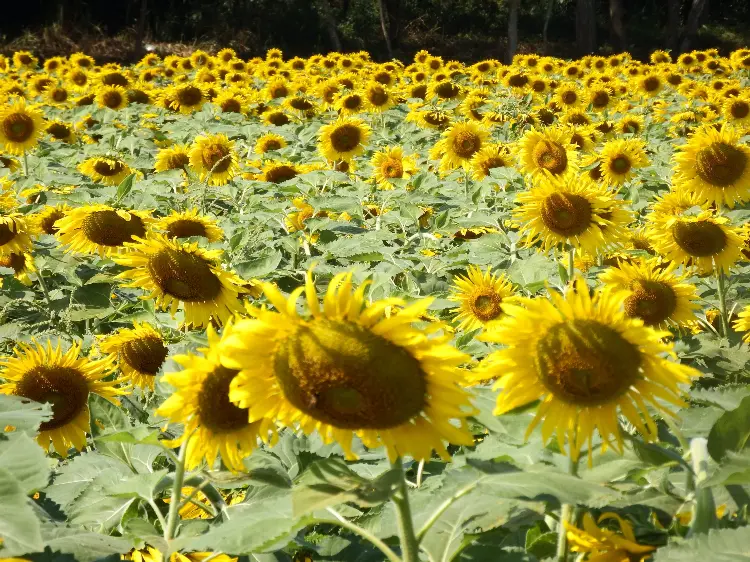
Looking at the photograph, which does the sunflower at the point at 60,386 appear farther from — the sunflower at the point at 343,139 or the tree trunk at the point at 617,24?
the tree trunk at the point at 617,24

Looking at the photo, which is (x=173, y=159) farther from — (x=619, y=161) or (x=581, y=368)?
(x=581, y=368)

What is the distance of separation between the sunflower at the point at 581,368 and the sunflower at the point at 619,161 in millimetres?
4379

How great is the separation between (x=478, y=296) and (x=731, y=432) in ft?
7.28

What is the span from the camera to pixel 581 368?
1.31 m

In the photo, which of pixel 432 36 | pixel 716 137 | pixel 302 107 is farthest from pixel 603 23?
pixel 716 137

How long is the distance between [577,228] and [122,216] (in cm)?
200

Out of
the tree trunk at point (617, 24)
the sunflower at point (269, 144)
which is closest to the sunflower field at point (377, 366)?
the sunflower at point (269, 144)

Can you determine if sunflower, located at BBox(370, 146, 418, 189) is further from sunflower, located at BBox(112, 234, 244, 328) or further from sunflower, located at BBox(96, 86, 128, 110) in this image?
sunflower, located at BBox(96, 86, 128, 110)

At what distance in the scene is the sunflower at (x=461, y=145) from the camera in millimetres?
5711

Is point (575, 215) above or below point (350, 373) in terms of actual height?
below

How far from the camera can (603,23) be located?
4044cm

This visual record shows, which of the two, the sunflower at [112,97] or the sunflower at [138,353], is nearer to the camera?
the sunflower at [138,353]

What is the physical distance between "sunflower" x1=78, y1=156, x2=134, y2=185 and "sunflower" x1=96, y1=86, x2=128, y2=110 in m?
3.16

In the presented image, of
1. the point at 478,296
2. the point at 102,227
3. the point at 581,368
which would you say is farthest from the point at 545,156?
the point at 581,368
